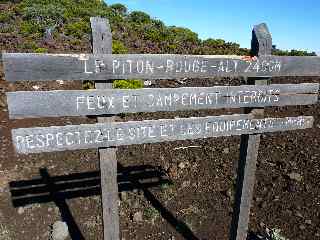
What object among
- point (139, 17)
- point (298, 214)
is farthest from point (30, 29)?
point (298, 214)

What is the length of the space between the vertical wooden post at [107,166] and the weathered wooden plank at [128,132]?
0.15m

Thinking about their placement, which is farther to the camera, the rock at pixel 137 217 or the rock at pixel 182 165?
the rock at pixel 182 165

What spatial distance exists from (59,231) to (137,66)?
331 centimetres

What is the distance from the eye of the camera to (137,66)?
11.7 feet

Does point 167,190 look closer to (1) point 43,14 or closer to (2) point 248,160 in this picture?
(2) point 248,160

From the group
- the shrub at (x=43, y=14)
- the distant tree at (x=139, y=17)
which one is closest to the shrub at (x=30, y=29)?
the shrub at (x=43, y=14)

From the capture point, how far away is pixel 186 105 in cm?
384

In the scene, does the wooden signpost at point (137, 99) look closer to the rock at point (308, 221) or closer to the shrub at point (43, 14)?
the rock at point (308, 221)

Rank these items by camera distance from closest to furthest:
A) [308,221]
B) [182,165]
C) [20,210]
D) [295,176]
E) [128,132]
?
[128,132] → [308,221] → [20,210] → [295,176] → [182,165]

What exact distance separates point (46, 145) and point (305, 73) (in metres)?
2.93

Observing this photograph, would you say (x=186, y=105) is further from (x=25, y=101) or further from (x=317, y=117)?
(x=317, y=117)

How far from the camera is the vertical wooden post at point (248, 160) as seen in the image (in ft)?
13.3

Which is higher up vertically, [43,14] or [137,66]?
[43,14]

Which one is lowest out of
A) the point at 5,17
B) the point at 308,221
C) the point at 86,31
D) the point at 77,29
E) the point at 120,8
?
the point at 308,221
